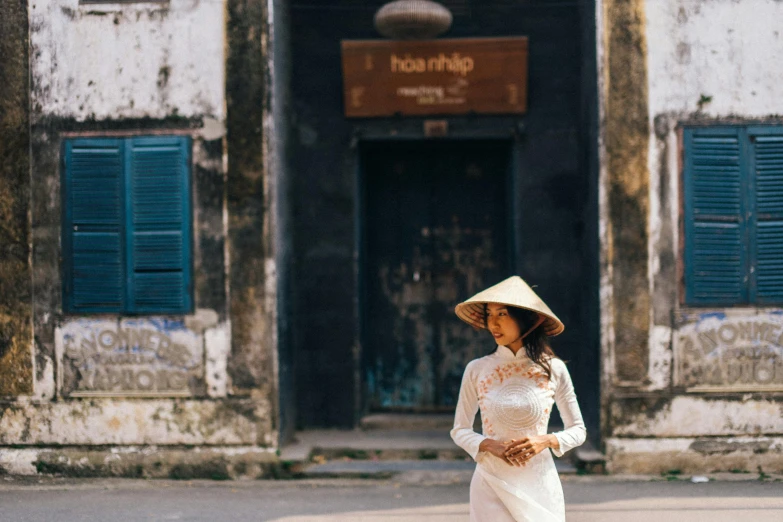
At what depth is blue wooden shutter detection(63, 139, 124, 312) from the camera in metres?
7.49

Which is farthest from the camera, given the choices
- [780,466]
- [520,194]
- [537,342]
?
[520,194]

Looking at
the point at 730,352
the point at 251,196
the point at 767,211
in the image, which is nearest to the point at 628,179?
the point at 767,211

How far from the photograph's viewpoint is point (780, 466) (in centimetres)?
719

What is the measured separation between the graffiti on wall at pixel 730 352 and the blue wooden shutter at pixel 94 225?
4957mm

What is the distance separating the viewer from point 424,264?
8.80 metres

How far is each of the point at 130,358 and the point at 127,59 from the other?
2.63 meters

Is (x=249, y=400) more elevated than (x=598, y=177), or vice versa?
(x=598, y=177)

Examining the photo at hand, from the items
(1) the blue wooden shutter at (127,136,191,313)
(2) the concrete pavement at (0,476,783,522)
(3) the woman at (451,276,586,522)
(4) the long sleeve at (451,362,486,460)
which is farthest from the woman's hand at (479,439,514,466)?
(1) the blue wooden shutter at (127,136,191,313)

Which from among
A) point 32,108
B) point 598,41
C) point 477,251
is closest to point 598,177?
point 598,41

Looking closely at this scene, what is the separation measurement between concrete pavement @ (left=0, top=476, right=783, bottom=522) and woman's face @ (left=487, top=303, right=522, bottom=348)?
2675 mm

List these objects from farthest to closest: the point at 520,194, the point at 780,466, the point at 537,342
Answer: the point at 520,194
the point at 780,466
the point at 537,342

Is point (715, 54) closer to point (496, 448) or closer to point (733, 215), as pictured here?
point (733, 215)

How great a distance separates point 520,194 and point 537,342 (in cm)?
458

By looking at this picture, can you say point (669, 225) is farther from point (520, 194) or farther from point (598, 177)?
point (520, 194)
